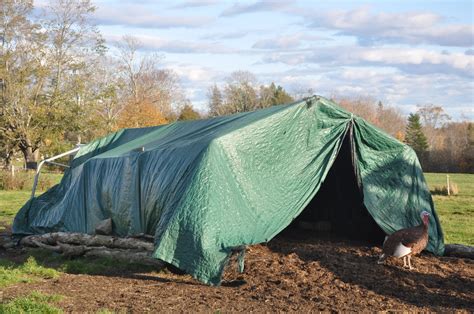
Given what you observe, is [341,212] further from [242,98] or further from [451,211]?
[242,98]

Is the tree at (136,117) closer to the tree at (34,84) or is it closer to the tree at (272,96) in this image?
the tree at (34,84)

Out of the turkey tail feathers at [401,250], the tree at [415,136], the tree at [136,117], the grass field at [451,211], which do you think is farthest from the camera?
the tree at [415,136]

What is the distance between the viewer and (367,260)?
9672 millimetres

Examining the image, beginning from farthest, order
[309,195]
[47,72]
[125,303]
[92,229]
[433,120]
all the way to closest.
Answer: [433,120], [47,72], [92,229], [309,195], [125,303]

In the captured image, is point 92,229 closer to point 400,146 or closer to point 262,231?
point 262,231

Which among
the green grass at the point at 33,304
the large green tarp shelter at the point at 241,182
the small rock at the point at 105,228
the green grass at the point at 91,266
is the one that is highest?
the large green tarp shelter at the point at 241,182

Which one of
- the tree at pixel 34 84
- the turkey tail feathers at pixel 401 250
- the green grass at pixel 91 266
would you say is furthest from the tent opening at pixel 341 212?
the tree at pixel 34 84

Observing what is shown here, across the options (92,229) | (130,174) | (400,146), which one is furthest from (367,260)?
(92,229)

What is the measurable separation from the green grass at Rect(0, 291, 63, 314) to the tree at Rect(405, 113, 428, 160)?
171 feet

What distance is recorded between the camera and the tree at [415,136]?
6178 cm

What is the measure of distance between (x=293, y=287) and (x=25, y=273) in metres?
4.22

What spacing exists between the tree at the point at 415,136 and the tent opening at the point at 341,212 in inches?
1805

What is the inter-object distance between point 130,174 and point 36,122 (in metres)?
27.7

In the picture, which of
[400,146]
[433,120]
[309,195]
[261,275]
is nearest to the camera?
[261,275]
